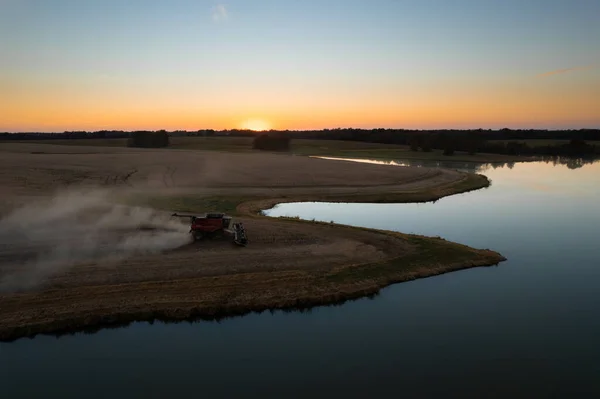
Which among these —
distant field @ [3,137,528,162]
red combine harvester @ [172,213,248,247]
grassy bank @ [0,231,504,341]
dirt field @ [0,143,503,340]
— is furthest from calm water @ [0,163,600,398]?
distant field @ [3,137,528,162]

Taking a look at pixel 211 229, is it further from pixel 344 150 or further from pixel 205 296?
pixel 344 150

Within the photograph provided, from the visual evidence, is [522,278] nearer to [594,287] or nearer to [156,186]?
[594,287]

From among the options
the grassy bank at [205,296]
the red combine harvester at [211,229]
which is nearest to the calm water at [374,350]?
the grassy bank at [205,296]

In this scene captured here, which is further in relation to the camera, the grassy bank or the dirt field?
the dirt field

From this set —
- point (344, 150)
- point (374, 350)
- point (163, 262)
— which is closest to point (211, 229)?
point (163, 262)

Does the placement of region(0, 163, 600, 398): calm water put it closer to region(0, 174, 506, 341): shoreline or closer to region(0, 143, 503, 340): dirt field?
region(0, 174, 506, 341): shoreline

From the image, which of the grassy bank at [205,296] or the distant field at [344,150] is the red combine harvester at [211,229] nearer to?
the grassy bank at [205,296]
